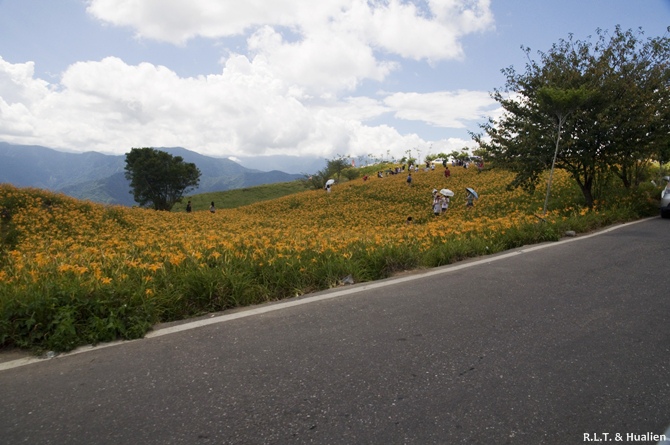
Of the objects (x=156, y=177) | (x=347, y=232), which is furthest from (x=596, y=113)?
(x=156, y=177)

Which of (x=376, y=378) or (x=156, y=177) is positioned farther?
(x=156, y=177)

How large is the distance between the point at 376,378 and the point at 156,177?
50832 millimetres

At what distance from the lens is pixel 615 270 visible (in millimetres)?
5105

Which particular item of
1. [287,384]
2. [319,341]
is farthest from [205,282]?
[287,384]

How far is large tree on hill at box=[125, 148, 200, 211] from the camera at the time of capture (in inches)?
1845

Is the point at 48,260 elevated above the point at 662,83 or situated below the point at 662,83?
below

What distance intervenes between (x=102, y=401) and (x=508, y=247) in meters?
6.89

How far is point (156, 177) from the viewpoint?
156 feet

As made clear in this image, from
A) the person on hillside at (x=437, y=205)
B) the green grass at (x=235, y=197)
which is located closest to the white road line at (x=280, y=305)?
the person on hillside at (x=437, y=205)

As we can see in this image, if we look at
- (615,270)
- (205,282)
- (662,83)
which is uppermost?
(662,83)

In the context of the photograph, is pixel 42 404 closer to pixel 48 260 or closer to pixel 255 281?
pixel 255 281

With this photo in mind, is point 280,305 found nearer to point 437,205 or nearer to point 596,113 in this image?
point 596,113

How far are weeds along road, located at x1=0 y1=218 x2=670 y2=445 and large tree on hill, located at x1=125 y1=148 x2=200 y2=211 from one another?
4868 cm

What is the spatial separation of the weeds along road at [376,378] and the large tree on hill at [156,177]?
48.7 metres
